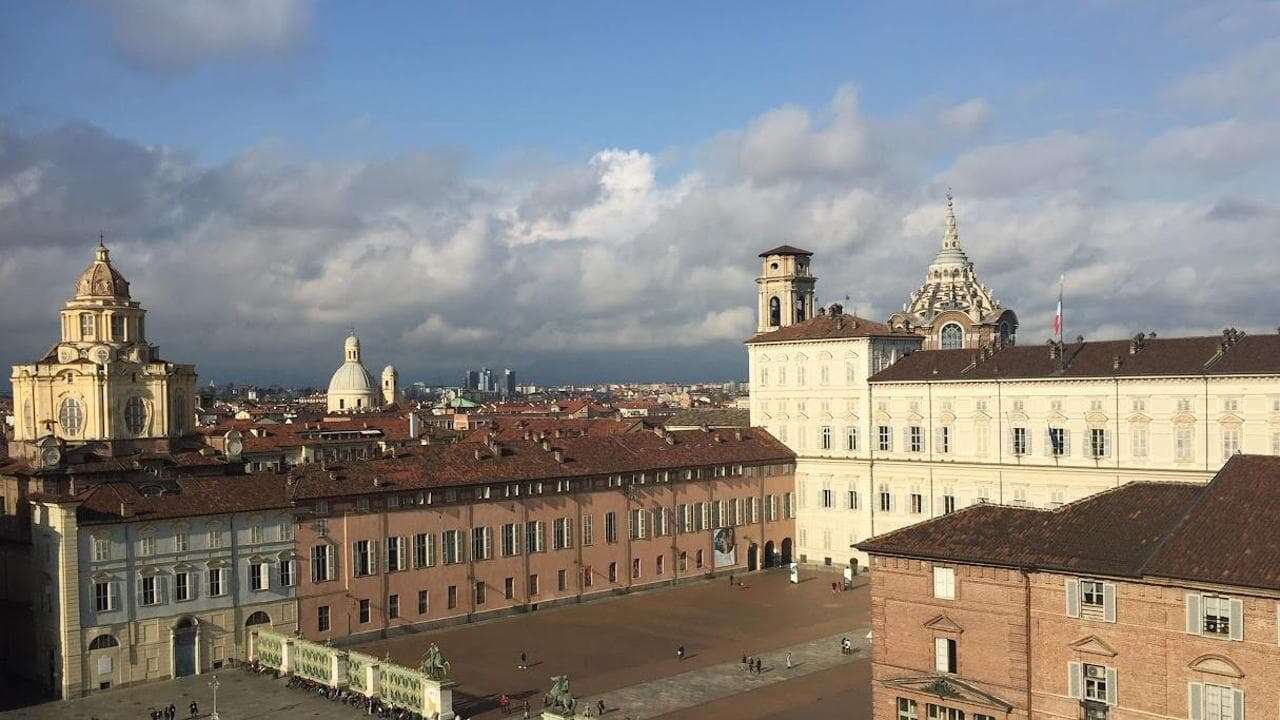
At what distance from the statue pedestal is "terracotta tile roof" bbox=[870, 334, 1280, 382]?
45282 mm

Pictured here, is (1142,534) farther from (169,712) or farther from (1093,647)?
(169,712)

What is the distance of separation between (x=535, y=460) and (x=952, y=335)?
65283mm

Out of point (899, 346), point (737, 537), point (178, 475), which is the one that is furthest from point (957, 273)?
point (178, 475)

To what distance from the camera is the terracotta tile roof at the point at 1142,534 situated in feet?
112

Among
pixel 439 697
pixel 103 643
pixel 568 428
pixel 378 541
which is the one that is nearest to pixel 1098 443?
pixel 378 541

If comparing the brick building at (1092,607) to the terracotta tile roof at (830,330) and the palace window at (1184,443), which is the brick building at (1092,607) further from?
the terracotta tile roof at (830,330)

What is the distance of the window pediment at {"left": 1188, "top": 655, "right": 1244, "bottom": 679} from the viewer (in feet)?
109

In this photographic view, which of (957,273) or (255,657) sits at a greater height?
(957,273)

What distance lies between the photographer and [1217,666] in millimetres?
33719

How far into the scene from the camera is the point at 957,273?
13825 cm

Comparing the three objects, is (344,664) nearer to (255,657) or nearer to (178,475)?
(255,657)

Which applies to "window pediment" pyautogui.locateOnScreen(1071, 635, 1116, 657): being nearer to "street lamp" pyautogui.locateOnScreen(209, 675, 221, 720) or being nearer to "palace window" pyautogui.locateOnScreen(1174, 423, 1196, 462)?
"street lamp" pyautogui.locateOnScreen(209, 675, 221, 720)

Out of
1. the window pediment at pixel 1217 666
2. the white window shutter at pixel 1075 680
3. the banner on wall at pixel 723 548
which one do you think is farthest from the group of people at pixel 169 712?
the banner on wall at pixel 723 548

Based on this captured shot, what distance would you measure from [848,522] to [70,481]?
51.5 m
